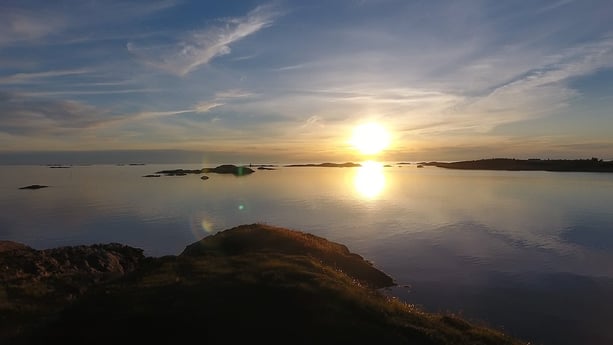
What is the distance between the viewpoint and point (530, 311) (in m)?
30.6

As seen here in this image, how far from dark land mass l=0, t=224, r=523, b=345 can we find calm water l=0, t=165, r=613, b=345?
Result: 1119 centimetres

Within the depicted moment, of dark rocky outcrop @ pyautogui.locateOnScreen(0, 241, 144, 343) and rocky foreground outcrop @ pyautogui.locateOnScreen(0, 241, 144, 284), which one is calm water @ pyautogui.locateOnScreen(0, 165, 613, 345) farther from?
dark rocky outcrop @ pyautogui.locateOnScreen(0, 241, 144, 343)

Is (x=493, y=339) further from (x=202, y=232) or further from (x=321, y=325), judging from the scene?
(x=202, y=232)

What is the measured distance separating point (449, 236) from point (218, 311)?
5055 centimetres

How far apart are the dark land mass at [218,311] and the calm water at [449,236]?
11192 millimetres

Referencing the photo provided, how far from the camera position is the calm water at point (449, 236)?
31828 mm

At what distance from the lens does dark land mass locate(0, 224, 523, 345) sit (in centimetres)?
1727

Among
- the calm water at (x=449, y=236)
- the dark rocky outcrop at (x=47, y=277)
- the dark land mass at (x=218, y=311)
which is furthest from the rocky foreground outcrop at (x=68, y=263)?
the calm water at (x=449, y=236)

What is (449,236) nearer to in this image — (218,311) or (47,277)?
(218,311)

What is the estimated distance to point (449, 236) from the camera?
6266 centimetres

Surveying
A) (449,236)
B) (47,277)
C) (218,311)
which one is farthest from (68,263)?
(449,236)

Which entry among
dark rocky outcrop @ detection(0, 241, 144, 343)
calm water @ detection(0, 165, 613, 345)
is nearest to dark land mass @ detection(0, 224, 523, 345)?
dark rocky outcrop @ detection(0, 241, 144, 343)

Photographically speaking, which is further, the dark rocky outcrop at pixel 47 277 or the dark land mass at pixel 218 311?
the dark rocky outcrop at pixel 47 277

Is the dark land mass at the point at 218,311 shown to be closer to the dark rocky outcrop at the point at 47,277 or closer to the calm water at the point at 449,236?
the dark rocky outcrop at the point at 47,277
